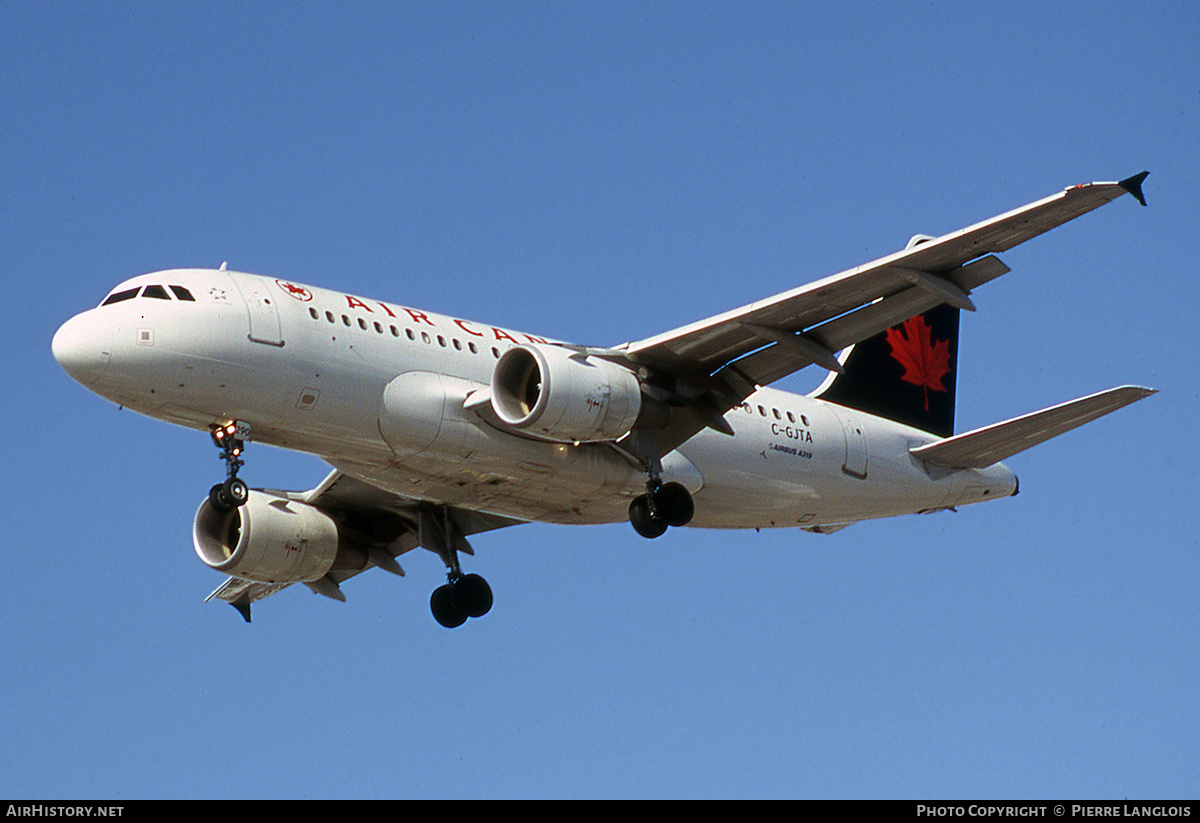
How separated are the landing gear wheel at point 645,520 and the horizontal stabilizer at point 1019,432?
687cm

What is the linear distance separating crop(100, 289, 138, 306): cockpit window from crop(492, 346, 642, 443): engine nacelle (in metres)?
5.82

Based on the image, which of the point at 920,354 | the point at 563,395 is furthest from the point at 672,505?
the point at 920,354

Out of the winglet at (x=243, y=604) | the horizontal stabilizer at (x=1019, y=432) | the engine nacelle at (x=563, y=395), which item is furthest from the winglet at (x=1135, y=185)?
the winglet at (x=243, y=604)

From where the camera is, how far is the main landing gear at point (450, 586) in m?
30.9

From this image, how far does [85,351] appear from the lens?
23531 mm

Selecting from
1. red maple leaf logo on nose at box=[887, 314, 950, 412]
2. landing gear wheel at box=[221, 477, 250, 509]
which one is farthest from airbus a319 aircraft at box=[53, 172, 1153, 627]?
red maple leaf logo on nose at box=[887, 314, 950, 412]

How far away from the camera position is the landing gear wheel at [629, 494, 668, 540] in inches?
1070

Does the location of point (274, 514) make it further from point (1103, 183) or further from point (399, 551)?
point (1103, 183)

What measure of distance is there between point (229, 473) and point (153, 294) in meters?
3.08

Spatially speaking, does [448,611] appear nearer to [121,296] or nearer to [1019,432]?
[121,296]

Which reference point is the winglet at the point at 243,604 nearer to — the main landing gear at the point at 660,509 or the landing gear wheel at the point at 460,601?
the landing gear wheel at the point at 460,601

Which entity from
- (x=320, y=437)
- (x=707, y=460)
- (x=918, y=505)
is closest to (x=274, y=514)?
(x=320, y=437)

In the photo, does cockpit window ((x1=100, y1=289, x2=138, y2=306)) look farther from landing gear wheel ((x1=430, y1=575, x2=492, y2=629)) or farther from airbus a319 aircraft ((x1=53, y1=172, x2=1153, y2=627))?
landing gear wheel ((x1=430, y1=575, x2=492, y2=629))
